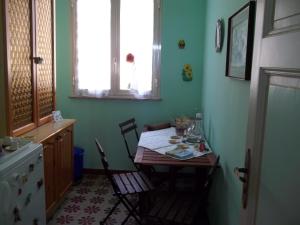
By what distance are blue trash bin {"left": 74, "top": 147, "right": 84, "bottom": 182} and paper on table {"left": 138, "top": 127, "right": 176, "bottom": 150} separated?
0.96 meters

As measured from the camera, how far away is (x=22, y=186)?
180cm

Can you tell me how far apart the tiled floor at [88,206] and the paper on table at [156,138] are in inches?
28.7

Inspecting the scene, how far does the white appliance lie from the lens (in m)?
1.62

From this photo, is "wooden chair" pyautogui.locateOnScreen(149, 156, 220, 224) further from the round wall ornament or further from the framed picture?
the round wall ornament

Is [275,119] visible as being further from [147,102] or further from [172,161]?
[147,102]

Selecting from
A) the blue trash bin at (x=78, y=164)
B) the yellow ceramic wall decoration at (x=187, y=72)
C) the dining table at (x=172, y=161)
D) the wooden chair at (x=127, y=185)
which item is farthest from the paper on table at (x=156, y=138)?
the blue trash bin at (x=78, y=164)

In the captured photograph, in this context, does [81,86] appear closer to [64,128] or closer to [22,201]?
[64,128]

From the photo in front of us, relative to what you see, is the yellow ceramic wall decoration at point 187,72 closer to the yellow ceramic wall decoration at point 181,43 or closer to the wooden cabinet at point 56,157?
the yellow ceramic wall decoration at point 181,43

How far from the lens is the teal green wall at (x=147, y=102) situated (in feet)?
11.8

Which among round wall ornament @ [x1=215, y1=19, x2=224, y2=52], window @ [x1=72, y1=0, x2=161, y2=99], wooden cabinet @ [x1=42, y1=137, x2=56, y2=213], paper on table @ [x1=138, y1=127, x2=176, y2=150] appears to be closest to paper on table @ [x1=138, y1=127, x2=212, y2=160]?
paper on table @ [x1=138, y1=127, x2=176, y2=150]

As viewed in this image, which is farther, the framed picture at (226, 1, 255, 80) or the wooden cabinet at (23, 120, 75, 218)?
the wooden cabinet at (23, 120, 75, 218)

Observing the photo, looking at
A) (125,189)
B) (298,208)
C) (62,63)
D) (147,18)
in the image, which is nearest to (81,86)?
(62,63)

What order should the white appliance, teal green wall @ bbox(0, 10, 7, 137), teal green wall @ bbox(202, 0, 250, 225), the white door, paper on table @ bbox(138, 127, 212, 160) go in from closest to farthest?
the white door < the white appliance < teal green wall @ bbox(202, 0, 250, 225) < teal green wall @ bbox(0, 10, 7, 137) < paper on table @ bbox(138, 127, 212, 160)

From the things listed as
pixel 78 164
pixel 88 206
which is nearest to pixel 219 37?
pixel 88 206
